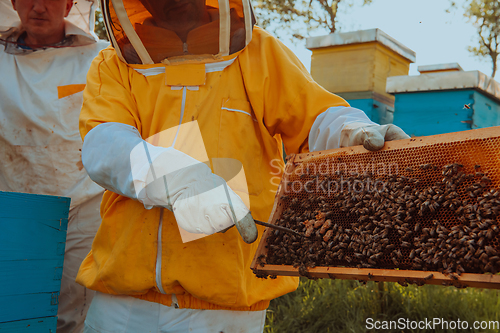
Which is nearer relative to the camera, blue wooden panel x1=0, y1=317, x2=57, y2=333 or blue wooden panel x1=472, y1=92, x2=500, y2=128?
blue wooden panel x1=0, y1=317, x2=57, y2=333

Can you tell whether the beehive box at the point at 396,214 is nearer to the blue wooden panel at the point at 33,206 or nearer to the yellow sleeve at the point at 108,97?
the yellow sleeve at the point at 108,97

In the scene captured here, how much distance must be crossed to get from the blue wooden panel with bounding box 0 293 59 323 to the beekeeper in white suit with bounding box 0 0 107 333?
1218 millimetres

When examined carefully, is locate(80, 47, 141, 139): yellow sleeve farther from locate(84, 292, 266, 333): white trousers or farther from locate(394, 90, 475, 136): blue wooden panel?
locate(394, 90, 475, 136): blue wooden panel

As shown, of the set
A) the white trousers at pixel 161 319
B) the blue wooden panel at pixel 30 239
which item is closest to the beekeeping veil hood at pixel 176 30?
the blue wooden panel at pixel 30 239

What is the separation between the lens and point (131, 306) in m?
2.25

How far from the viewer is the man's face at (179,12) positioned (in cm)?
233

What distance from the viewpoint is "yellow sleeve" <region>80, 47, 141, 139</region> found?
88.2 inches

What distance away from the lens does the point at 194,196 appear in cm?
191

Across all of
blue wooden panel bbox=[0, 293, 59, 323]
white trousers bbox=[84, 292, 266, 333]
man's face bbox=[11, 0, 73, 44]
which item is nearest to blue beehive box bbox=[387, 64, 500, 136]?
white trousers bbox=[84, 292, 266, 333]

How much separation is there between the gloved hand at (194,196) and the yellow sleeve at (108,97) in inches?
17.6

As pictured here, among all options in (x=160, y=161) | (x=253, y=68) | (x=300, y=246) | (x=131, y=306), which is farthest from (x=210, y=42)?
(x=131, y=306)

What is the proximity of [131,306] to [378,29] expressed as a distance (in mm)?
4018

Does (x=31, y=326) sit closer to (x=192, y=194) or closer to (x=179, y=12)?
(x=192, y=194)

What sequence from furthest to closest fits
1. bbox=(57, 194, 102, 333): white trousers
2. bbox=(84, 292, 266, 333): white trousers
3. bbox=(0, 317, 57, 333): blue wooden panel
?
bbox=(57, 194, 102, 333): white trousers → bbox=(0, 317, 57, 333): blue wooden panel → bbox=(84, 292, 266, 333): white trousers
